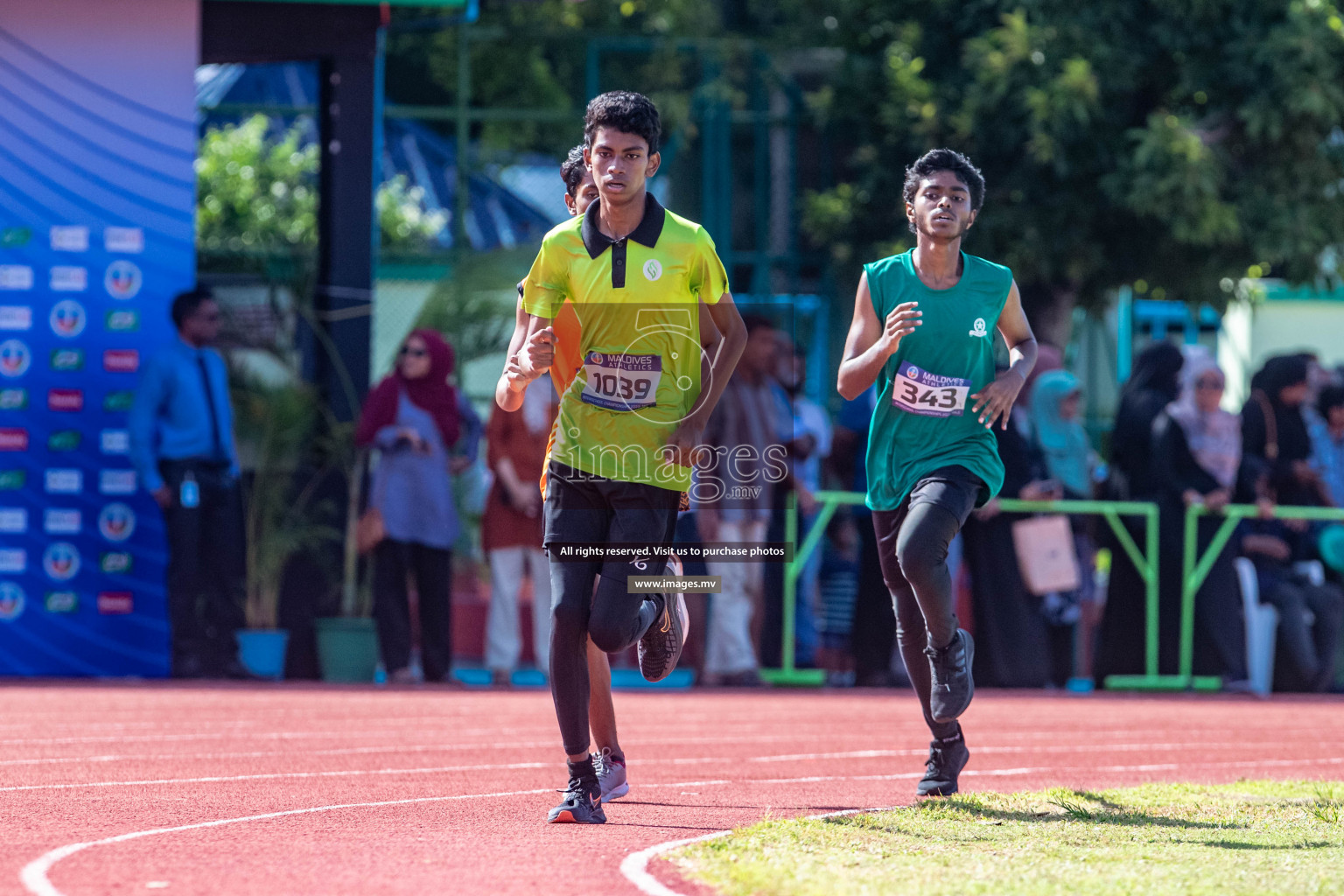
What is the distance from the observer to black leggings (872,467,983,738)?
6.56 meters

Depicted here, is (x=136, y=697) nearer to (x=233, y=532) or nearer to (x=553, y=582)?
(x=233, y=532)

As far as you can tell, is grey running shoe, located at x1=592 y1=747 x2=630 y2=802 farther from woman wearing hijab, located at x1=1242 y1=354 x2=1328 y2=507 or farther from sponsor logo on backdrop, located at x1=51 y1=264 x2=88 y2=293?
woman wearing hijab, located at x1=1242 y1=354 x2=1328 y2=507

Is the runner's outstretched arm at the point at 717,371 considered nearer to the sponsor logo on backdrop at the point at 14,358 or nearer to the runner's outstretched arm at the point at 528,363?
the runner's outstretched arm at the point at 528,363

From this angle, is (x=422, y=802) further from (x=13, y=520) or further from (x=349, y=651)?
(x=13, y=520)

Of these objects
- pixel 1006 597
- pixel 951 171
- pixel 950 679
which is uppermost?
pixel 951 171

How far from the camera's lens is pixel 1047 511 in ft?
45.9

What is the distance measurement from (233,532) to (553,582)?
25.8 ft

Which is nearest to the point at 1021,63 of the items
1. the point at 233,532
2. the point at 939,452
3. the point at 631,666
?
the point at 631,666

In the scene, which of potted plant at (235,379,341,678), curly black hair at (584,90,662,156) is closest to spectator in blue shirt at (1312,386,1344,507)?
potted plant at (235,379,341,678)

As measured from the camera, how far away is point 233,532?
13711 millimetres

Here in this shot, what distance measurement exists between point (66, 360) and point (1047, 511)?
7.23m

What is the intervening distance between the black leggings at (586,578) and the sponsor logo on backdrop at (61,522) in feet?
27.6

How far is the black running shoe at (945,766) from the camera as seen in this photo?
6.86 meters

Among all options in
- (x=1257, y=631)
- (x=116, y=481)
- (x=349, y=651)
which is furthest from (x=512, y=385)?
(x=1257, y=631)
